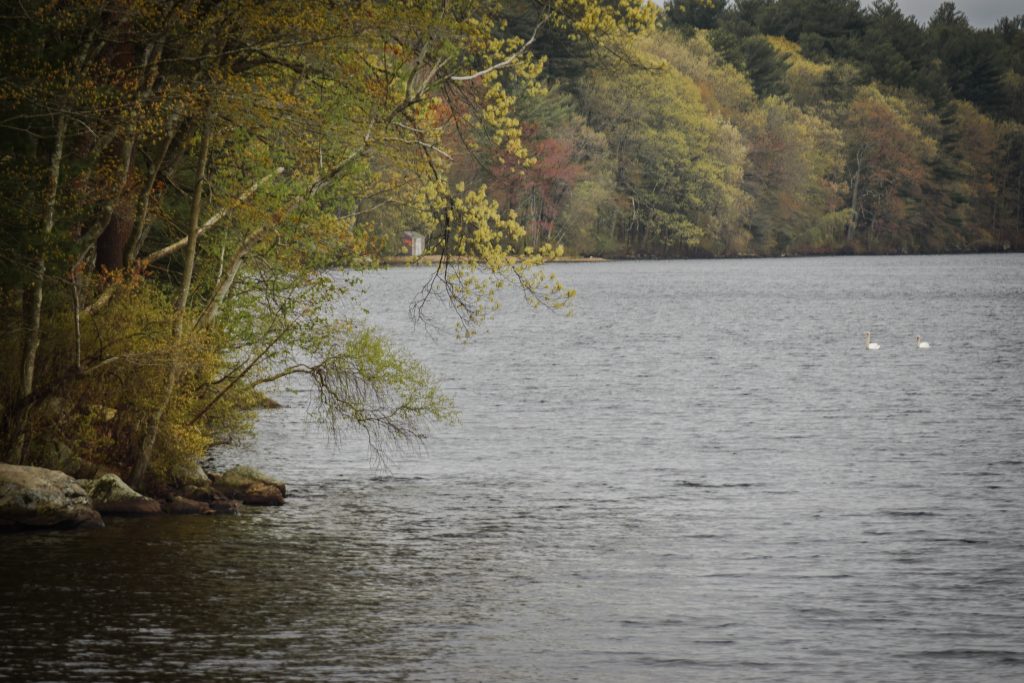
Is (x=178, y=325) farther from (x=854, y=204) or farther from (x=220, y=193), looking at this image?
(x=854, y=204)

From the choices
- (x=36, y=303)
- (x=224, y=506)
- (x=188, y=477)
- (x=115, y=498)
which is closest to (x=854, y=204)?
(x=188, y=477)

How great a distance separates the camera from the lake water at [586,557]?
51.5ft

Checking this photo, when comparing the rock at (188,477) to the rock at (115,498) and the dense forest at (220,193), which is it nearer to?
the dense forest at (220,193)

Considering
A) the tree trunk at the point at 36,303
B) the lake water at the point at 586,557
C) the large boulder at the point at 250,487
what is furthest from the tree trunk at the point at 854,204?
the tree trunk at the point at 36,303

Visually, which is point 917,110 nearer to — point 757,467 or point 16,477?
point 757,467

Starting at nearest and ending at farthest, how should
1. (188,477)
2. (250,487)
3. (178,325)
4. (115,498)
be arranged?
1. (115,498)
2. (178,325)
3. (188,477)
4. (250,487)

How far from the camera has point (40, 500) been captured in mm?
21062

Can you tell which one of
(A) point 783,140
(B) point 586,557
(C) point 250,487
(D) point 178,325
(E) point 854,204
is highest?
(A) point 783,140

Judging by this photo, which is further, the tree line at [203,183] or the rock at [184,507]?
the rock at [184,507]

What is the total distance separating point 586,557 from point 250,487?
6.51m

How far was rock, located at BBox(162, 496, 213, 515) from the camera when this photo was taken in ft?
74.4

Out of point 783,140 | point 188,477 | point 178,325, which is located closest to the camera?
point 178,325

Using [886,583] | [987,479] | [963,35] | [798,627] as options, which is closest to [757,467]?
[987,479]

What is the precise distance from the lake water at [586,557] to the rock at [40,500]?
390 mm
